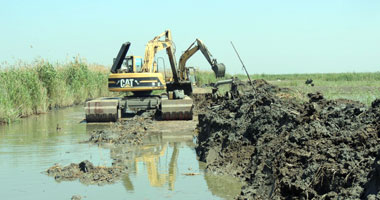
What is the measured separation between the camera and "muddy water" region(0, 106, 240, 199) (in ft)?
28.3

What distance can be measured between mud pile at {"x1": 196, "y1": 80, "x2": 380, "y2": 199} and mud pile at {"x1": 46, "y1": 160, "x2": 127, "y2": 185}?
1.97 m

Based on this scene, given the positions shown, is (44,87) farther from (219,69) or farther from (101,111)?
(219,69)

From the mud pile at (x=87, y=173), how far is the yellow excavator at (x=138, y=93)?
30.2ft

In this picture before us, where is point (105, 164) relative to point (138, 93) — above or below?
below

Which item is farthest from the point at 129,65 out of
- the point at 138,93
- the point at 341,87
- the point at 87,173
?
the point at 341,87

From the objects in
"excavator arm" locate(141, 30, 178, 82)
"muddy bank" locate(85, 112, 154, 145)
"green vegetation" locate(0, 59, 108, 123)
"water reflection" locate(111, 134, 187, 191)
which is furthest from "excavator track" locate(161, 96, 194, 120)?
"green vegetation" locate(0, 59, 108, 123)

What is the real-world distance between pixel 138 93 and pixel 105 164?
10.9 meters

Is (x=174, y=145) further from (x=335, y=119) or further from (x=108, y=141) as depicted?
(x=335, y=119)

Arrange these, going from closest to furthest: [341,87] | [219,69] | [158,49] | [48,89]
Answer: [158,49], [219,69], [48,89], [341,87]

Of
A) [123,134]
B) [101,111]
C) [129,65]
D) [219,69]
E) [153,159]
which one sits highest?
[129,65]

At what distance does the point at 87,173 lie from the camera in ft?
32.4

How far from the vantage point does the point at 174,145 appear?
13898 millimetres

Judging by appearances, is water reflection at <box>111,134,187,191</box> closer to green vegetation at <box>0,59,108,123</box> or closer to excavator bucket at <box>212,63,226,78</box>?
green vegetation at <box>0,59,108,123</box>

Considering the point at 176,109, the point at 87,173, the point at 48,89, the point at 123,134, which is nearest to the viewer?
the point at 87,173
